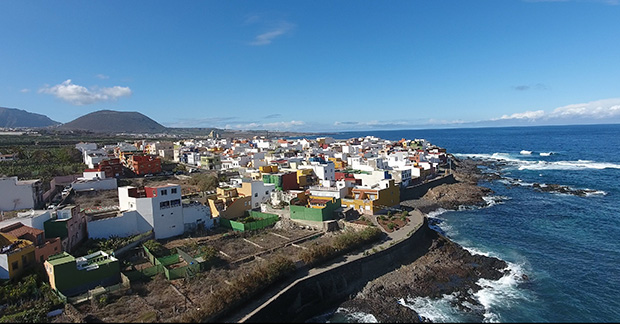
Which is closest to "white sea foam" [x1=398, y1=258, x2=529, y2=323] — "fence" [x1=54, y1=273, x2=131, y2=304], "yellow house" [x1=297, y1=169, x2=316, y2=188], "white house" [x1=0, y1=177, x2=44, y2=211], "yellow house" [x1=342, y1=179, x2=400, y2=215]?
"yellow house" [x1=342, y1=179, x2=400, y2=215]

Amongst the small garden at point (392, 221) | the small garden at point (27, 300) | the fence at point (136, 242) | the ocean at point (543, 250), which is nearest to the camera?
the small garden at point (27, 300)

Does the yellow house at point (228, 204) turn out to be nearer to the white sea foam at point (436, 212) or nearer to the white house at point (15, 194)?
the white house at point (15, 194)

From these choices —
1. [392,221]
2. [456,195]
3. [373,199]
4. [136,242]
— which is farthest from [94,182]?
[456,195]

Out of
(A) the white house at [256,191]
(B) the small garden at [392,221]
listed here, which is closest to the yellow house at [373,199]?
(B) the small garden at [392,221]

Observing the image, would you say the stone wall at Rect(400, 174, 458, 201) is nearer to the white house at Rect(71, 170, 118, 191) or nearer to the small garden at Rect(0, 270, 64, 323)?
the small garden at Rect(0, 270, 64, 323)

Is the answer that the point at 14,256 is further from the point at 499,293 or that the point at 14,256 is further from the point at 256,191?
the point at 499,293

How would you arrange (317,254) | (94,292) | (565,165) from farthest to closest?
(565,165), (317,254), (94,292)
